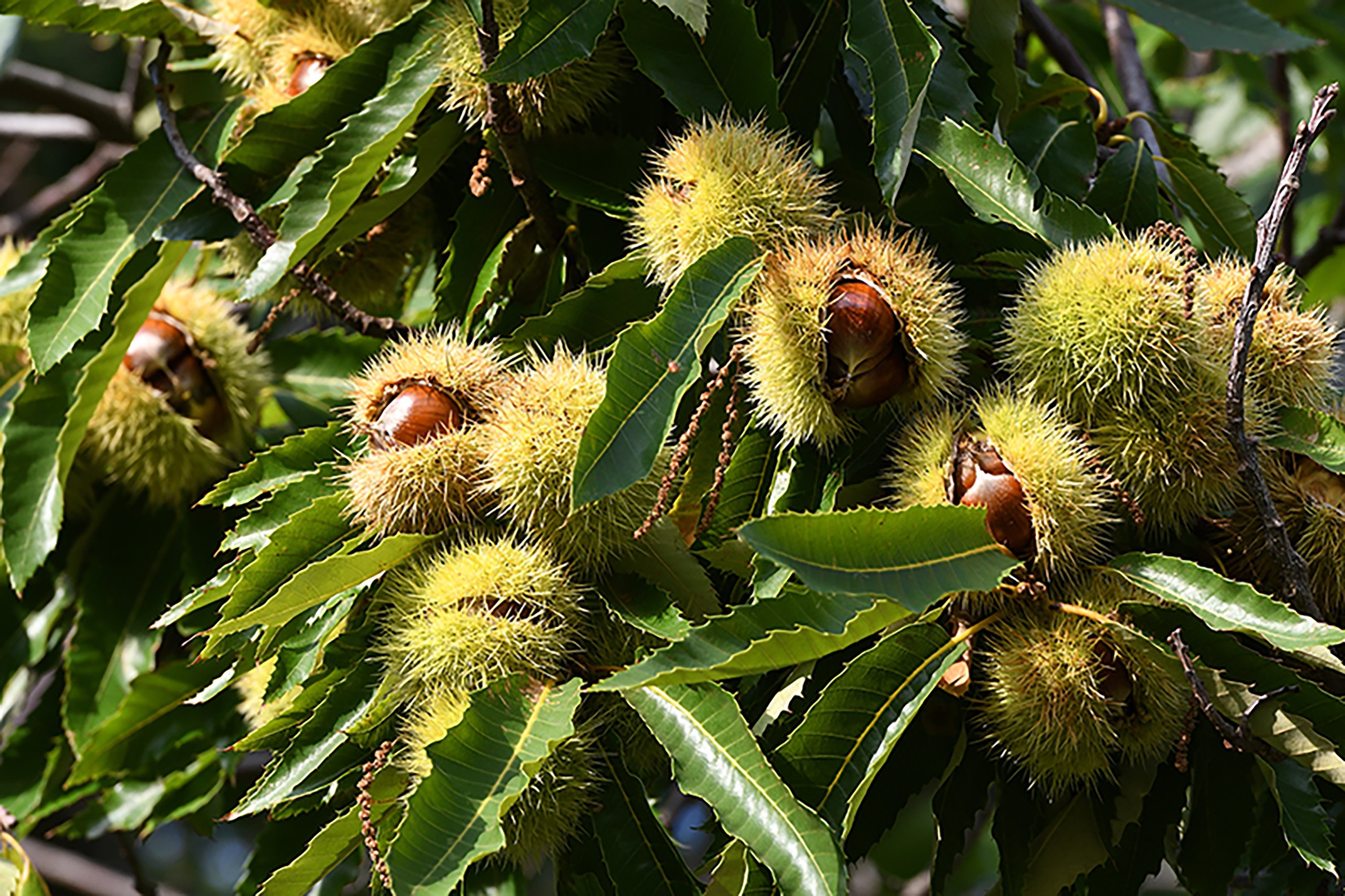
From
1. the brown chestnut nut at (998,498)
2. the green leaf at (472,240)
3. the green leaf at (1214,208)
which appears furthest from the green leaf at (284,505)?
the green leaf at (1214,208)

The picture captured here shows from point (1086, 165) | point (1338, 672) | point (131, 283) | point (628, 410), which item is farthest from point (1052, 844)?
point (131, 283)

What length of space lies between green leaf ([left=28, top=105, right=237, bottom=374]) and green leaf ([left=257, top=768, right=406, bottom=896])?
810mm

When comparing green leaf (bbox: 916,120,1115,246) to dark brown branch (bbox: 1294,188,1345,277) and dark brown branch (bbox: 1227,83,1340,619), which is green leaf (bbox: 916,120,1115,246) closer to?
dark brown branch (bbox: 1227,83,1340,619)

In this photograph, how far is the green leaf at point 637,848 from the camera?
3.84ft

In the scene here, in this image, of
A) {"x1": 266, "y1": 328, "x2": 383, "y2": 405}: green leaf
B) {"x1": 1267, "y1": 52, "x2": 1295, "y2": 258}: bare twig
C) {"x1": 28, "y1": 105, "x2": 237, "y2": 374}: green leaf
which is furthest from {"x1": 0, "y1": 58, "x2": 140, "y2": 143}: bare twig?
{"x1": 1267, "y1": 52, "x2": 1295, "y2": 258}: bare twig

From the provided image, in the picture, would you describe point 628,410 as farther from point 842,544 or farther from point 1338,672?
point 1338,672

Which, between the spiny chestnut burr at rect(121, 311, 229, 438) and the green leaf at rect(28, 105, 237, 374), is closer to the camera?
the green leaf at rect(28, 105, 237, 374)

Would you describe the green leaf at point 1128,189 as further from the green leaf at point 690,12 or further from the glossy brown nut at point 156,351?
the glossy brown nut at point 156,351

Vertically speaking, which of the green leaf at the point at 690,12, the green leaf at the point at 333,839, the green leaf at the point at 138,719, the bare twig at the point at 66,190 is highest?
the green leaf at the point at 690,12

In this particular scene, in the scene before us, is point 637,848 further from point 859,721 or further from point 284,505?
point 284,505

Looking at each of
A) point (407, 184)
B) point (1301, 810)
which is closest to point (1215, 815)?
point (1301, 810)

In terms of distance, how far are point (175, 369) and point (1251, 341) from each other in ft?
5.30

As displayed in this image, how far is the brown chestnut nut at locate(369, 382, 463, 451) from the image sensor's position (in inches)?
47.4

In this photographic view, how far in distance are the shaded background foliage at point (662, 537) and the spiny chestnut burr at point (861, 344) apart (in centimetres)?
10
